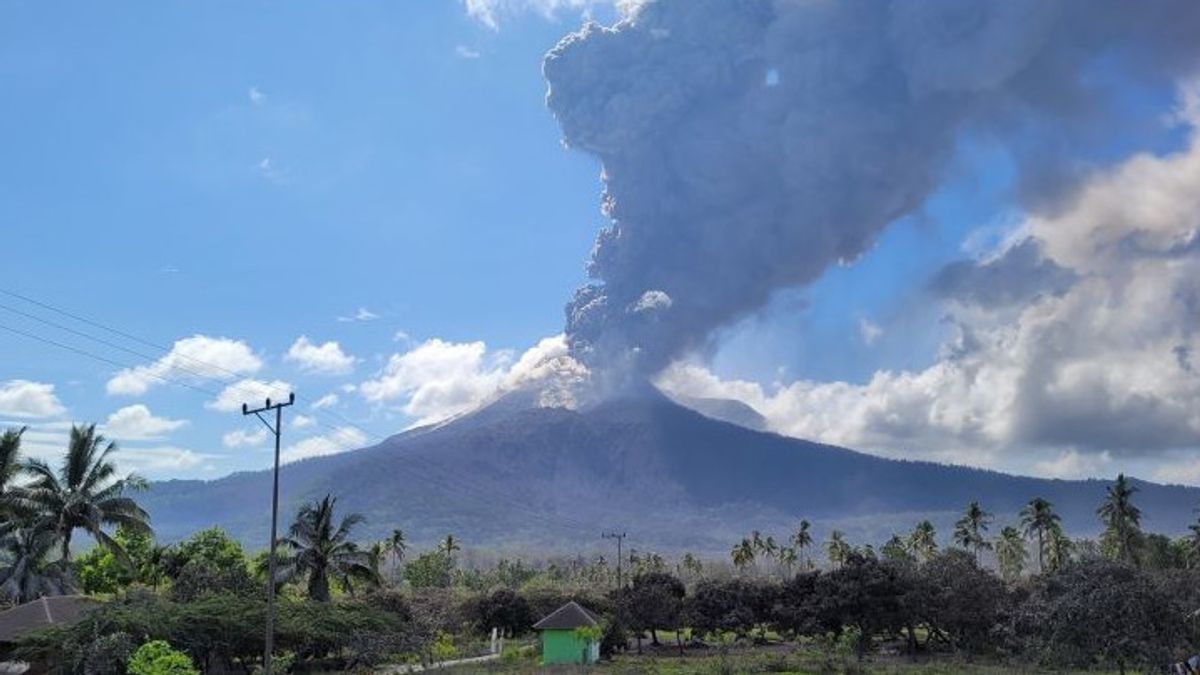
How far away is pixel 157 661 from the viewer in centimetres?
3616

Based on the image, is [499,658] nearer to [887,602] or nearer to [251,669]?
[251,669]

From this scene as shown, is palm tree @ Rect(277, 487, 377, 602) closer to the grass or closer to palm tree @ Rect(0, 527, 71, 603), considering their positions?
the grass

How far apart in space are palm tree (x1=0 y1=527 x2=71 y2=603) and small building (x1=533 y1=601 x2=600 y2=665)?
1089 inches

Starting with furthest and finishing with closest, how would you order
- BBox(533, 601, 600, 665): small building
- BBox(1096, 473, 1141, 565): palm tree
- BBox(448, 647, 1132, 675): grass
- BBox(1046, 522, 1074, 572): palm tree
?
BBox(1046, 522, 1074, 572): palm tree → BBox(1096, 473, 1141, 565): palm tree → BBox(533, 601, 600, 665): small building → BBox(448, 647, 1132, 675): grass

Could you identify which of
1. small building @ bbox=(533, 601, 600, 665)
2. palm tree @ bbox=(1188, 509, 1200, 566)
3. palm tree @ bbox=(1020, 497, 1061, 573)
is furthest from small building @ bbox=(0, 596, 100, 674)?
palm tree @ bbox=(1020, 497, 1061, 573)

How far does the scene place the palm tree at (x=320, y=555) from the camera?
6681 cm

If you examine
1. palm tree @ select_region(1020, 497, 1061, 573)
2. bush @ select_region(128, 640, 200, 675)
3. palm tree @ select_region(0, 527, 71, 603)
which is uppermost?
palm tree @ select_region(1020, 497, 1061, 573)

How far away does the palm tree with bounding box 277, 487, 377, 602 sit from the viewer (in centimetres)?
6681

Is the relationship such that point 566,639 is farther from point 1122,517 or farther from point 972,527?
point 972,527

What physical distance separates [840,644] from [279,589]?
36709 millimetres

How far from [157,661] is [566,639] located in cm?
3385

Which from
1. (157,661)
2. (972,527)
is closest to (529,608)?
(157,661)

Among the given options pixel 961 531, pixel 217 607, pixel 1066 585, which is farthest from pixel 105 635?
pixel 961 531

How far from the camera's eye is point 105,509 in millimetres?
55594
